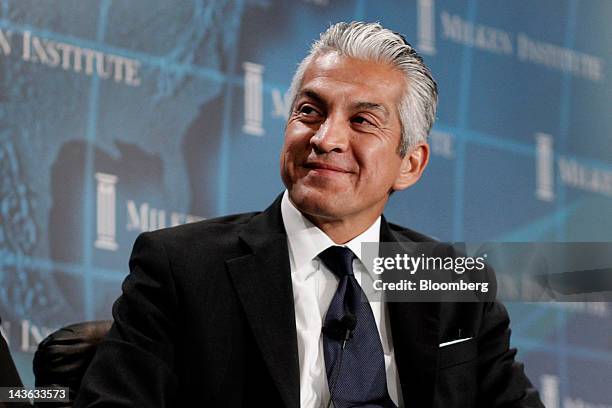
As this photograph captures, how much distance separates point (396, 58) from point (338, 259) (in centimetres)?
46

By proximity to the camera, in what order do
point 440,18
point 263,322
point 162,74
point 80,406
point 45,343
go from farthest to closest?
point 440,18 < point 162,74 < point 45,343 < point 263,322 < point 80,406

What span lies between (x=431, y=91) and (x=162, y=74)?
152 centimetres

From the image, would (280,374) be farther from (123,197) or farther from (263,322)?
(123,197)

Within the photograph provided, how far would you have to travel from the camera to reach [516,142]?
4.07 meters

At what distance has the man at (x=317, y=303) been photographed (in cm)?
186

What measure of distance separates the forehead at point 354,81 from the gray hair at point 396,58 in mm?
16

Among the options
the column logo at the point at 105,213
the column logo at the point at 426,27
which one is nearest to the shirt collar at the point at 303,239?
the column logo at the point at 105,213

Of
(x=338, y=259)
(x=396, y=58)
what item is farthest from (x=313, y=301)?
(x=396, y=58)

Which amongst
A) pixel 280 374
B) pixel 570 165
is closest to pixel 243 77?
pixel 570 165

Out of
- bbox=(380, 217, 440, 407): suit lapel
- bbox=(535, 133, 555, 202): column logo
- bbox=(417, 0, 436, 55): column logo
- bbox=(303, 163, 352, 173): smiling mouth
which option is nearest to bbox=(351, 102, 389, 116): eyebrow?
bbox=(303, 163, 352, 173): smiling mouth

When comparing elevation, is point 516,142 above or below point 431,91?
above

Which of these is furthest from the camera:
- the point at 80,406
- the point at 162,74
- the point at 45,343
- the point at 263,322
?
the point at 162,74

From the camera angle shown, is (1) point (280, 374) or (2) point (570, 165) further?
(2) point (570, 165)

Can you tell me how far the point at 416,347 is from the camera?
6.46 feet
